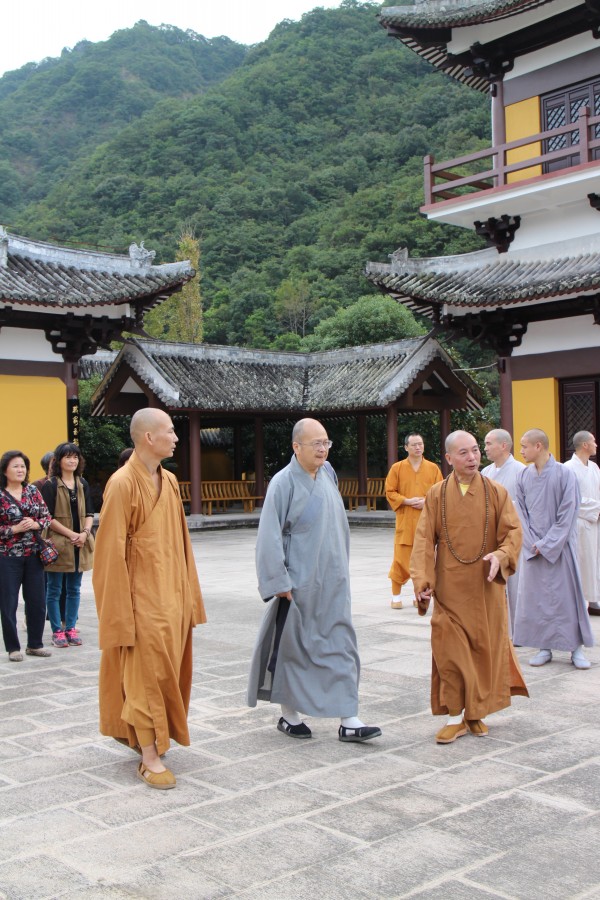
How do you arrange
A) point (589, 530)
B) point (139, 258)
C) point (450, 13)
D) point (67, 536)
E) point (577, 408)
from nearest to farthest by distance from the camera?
point (67, 536), point (589, 530), point (577, 408), point (450, 13), point (139, 258)

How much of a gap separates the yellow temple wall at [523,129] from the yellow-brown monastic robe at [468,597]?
1039cm

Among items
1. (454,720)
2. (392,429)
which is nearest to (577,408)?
(392,429)

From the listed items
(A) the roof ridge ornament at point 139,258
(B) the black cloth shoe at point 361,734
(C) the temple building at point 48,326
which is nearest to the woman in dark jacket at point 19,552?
A: (B) the black cloth shoe at point 361,734

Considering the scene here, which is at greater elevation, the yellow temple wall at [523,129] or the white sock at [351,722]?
the yellow temple wall at [523,129]

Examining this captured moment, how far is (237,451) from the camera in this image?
24141 millimetres

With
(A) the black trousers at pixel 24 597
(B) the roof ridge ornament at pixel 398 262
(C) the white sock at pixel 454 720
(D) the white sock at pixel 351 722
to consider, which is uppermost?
(B) the roof ridge ornament at pixel 398 262

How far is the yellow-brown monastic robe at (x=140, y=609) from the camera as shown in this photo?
4.14m

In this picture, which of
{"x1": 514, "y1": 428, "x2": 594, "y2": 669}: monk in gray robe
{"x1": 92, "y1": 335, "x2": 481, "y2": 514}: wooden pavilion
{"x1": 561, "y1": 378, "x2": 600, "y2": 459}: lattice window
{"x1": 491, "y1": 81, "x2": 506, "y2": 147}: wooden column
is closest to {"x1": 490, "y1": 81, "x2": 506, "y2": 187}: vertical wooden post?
{"x1": 491, "y1": 81, "x2": 506, "y2": 147}: wooden column

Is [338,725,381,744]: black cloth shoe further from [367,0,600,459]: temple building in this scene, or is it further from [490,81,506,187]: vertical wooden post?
[490,81,506,187]: vertical wooden post

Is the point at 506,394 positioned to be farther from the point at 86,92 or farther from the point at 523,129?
the point at 86,92

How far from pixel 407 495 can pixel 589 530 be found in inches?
77.7

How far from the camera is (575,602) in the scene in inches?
255

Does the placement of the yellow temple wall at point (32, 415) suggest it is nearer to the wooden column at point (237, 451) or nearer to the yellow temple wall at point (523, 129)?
the yellow temple wall at point (523, 129)

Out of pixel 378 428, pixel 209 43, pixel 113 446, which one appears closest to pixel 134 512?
pixel 113 446
